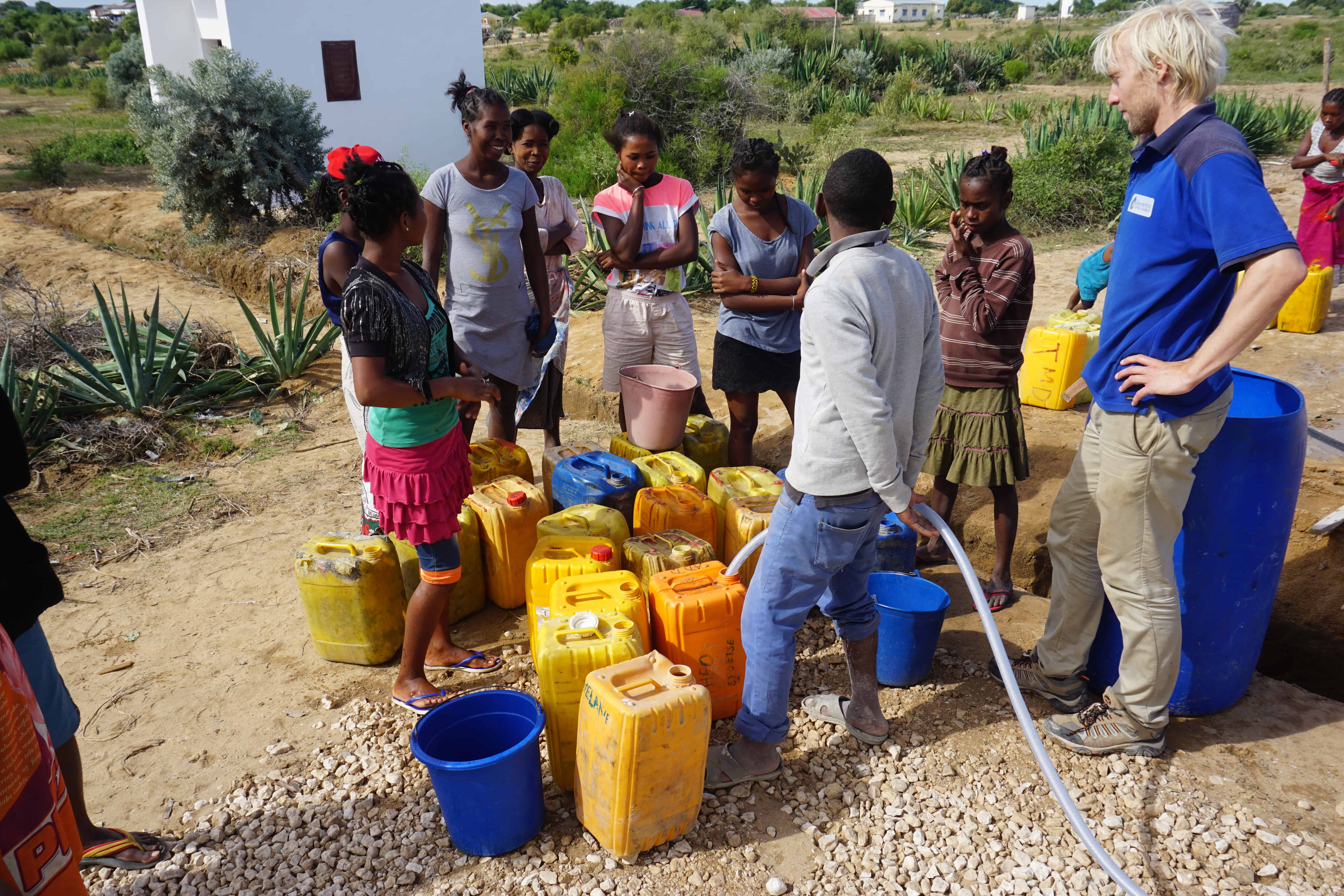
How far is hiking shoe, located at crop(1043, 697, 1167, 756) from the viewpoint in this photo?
8.98 feet

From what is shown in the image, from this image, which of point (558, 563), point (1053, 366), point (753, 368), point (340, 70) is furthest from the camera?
point (340, 70)

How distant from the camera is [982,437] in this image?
355 centimetres

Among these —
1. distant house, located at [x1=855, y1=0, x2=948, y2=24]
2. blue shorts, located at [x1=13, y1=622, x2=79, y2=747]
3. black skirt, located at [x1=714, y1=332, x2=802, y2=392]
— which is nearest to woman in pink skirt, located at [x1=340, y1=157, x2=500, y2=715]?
blue shorts, located at [x1=13, y1=622, x2=79, y2=747]

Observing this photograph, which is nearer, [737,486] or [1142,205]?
[1142,205]

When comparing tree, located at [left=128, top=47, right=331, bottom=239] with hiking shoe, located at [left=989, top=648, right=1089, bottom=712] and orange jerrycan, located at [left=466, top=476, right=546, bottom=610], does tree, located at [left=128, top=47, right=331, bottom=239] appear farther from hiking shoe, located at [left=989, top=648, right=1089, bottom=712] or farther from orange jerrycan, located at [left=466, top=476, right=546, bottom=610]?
hiking shoe, located at [left=989, top=648, right=1089, bottom=712]

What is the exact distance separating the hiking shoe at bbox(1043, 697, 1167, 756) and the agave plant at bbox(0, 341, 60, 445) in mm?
5629

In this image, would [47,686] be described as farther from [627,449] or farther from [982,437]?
[982,437]

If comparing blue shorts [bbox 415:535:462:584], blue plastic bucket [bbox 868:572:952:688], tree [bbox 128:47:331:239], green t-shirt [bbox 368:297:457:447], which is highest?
tree [bbox 128:47:331:239]

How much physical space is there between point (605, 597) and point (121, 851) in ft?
5.01

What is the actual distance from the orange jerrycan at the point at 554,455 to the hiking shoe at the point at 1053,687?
2030 millimetres

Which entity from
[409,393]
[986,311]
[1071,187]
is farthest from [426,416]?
[1071,187]

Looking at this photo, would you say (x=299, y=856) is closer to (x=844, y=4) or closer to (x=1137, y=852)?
(x=1137, y=852)

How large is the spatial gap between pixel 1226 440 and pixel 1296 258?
68 cm

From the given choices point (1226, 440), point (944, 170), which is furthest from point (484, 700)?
point (944, 170)
